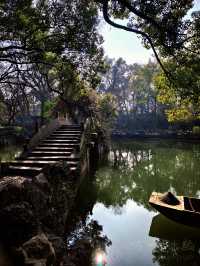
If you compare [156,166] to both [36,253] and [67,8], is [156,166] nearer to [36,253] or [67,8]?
[67,8]

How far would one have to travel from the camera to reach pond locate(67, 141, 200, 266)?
310 inches

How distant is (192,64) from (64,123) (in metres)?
11.7

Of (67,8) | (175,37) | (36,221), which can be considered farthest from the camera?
(67,8)

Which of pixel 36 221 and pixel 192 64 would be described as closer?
pixel 36 221

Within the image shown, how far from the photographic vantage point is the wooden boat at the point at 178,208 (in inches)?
344

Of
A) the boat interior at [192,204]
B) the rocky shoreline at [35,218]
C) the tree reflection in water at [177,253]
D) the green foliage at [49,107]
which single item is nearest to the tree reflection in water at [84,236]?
the rocky shoreline at [35,218]

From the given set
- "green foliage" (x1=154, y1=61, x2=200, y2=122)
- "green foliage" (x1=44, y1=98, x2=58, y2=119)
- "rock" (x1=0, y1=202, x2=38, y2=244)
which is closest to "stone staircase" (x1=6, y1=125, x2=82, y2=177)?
"rock" (x1=0, y1=202, x2=38, y2=244)

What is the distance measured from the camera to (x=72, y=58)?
44.2 ft

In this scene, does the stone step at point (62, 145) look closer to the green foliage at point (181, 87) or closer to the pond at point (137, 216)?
the pond at point (137, 216)

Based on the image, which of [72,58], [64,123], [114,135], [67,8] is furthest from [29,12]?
[114,135]

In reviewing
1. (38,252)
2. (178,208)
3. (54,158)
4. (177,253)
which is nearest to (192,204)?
(178,208)

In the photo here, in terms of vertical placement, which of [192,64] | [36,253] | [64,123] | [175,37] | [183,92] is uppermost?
[175,37]

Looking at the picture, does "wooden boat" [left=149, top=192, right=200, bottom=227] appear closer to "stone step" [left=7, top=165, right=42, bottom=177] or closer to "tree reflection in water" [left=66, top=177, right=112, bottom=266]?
"tree reflection in water" [left=66, top=177, right=112, bottom=266]

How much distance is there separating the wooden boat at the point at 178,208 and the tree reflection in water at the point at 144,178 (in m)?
2.20
